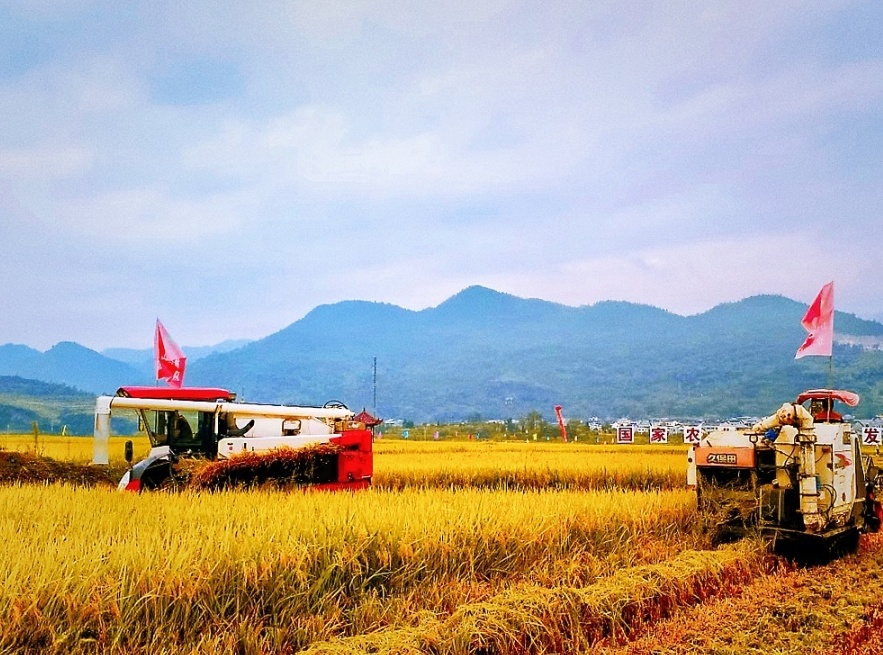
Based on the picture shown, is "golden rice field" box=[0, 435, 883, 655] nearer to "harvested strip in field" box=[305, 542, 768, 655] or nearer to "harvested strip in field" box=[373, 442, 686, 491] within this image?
"harvested strip in field" box=[305, 542, 768, 655]

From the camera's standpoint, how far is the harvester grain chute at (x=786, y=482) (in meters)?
8.88

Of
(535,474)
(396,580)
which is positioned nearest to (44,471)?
(535,474)

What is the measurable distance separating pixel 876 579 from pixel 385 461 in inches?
492

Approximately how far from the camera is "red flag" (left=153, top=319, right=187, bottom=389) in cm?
2017

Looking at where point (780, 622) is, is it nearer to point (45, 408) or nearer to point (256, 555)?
point (256, 555)

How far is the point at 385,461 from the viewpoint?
63.3ft

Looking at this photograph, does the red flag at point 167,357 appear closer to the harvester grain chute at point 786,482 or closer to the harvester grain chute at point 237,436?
the harvester grain chute at point 237,436

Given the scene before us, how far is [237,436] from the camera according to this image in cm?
1162

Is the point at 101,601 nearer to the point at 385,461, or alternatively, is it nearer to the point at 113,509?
the point at 113,509

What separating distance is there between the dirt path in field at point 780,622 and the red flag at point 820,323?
22.5 ft

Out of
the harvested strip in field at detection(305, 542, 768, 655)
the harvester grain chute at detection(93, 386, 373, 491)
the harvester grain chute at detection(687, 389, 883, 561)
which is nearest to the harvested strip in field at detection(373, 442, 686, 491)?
the harvester grain chute at detection(93, 386, 373, 491)

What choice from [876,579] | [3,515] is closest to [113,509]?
[3,515]

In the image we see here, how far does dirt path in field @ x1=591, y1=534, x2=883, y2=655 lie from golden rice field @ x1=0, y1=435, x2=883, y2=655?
0.02 metres

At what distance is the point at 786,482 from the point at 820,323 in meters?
6.50
